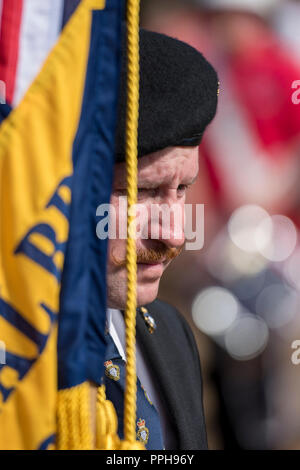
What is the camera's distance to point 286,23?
2.42 metres

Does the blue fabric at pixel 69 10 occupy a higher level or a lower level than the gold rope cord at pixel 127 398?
higher

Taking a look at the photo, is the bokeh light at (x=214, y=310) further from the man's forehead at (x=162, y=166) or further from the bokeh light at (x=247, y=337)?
the man's forehead at (x=162, y=166)

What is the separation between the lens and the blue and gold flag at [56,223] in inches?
32.4

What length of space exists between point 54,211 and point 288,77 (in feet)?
5.98

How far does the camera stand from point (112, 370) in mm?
1266

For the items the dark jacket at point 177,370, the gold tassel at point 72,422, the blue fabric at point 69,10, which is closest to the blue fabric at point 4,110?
the blue fabric at point 69,10

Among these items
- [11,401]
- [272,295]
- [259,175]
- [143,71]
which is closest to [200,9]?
[259,175]

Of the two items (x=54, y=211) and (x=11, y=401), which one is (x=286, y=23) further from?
(x=11, y=401)

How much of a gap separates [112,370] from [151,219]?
35 centimetres

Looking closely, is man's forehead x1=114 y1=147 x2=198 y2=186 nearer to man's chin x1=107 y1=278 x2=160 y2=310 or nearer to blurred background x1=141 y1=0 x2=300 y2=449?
man's chin x1=107 y1=278 x2=160 y2=310

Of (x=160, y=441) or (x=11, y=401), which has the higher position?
(x=11, y=401)

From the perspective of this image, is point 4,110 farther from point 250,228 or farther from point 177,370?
point 250,228

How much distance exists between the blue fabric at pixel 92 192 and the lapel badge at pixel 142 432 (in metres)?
0.45

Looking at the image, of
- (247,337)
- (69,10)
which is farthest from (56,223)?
(247,337)
